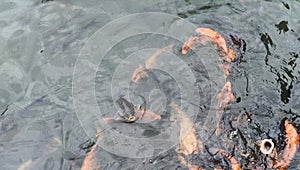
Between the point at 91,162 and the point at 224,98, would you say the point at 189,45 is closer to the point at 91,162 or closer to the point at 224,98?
the point at 224,98

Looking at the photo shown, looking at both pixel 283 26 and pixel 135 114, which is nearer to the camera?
pixel 135 114

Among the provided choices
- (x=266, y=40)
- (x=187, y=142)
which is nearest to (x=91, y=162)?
(x=187, y=142)

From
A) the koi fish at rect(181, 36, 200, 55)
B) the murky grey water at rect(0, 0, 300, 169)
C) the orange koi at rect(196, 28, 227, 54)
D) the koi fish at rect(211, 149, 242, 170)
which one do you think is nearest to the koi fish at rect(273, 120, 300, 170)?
the murky grey water at rect(0, 0, 300, 169)

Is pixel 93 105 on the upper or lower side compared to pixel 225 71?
lower

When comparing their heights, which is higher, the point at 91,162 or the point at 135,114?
the point at 135,114

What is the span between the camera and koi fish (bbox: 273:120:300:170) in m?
4.49

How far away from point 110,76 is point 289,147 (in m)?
2.36

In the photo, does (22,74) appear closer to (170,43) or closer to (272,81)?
(170,43)

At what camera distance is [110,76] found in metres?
5.28

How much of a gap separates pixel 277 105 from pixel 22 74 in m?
3.28

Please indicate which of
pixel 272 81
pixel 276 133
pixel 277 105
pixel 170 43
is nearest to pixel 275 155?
pixel 276 133

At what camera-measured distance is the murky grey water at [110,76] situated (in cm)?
465

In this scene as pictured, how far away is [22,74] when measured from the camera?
530 cm

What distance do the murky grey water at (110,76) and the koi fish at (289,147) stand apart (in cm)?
10
